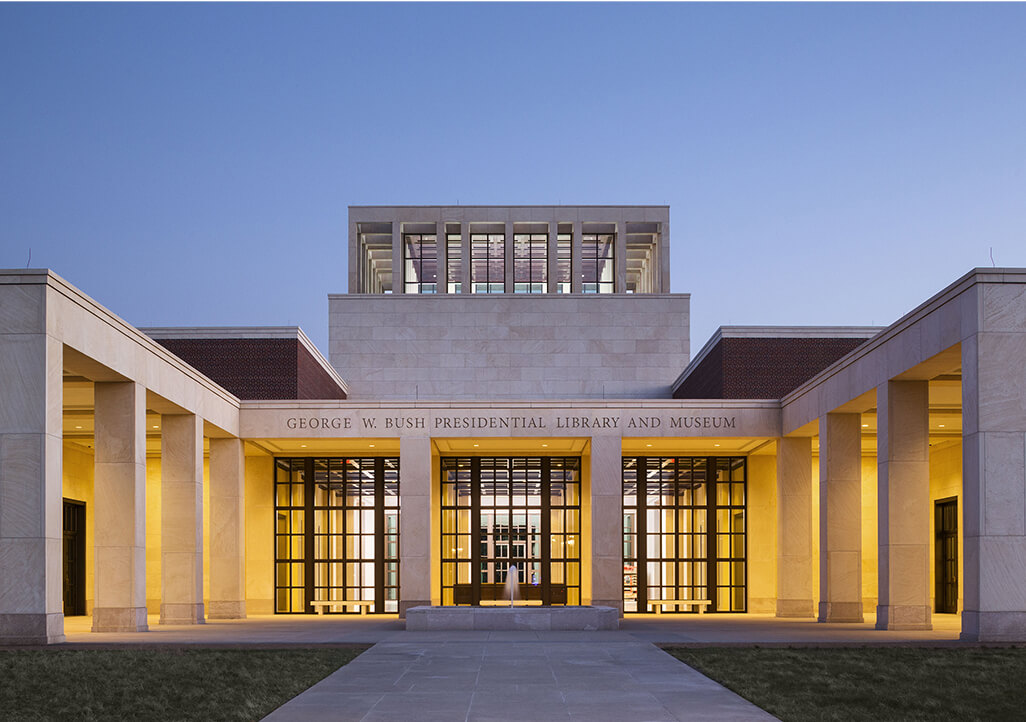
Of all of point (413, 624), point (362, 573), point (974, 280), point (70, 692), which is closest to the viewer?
point (70, 692)

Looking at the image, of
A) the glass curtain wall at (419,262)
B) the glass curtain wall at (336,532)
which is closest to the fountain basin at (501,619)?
the glass curtain wall at (336,532)

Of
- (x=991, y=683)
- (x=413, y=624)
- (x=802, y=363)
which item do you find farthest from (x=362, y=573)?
(x=991, y=683)

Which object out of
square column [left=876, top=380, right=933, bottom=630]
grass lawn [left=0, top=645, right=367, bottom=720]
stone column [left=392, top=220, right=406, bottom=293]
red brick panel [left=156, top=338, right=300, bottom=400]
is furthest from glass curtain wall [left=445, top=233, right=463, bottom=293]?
grass lawn [left=0, top=645, right=367, bottom=720]

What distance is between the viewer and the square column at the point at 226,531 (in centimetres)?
3472

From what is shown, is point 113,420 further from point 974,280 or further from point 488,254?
point 488,254

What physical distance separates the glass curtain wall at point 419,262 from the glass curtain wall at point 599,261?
7.96 m

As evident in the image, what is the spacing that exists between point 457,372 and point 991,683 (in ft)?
129

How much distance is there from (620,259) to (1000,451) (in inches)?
1452

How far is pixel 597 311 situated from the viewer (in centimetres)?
5378

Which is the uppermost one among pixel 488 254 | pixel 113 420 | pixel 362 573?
pixel 488 254

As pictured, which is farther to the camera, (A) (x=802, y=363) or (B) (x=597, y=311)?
(B) (x=597, y=311)

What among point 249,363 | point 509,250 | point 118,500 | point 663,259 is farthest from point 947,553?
point 118,500

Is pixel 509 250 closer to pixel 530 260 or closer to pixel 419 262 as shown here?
pixel 530 260

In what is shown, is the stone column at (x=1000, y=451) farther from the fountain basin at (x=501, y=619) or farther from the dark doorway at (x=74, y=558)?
the dark doorway at (x=74, y=558)
